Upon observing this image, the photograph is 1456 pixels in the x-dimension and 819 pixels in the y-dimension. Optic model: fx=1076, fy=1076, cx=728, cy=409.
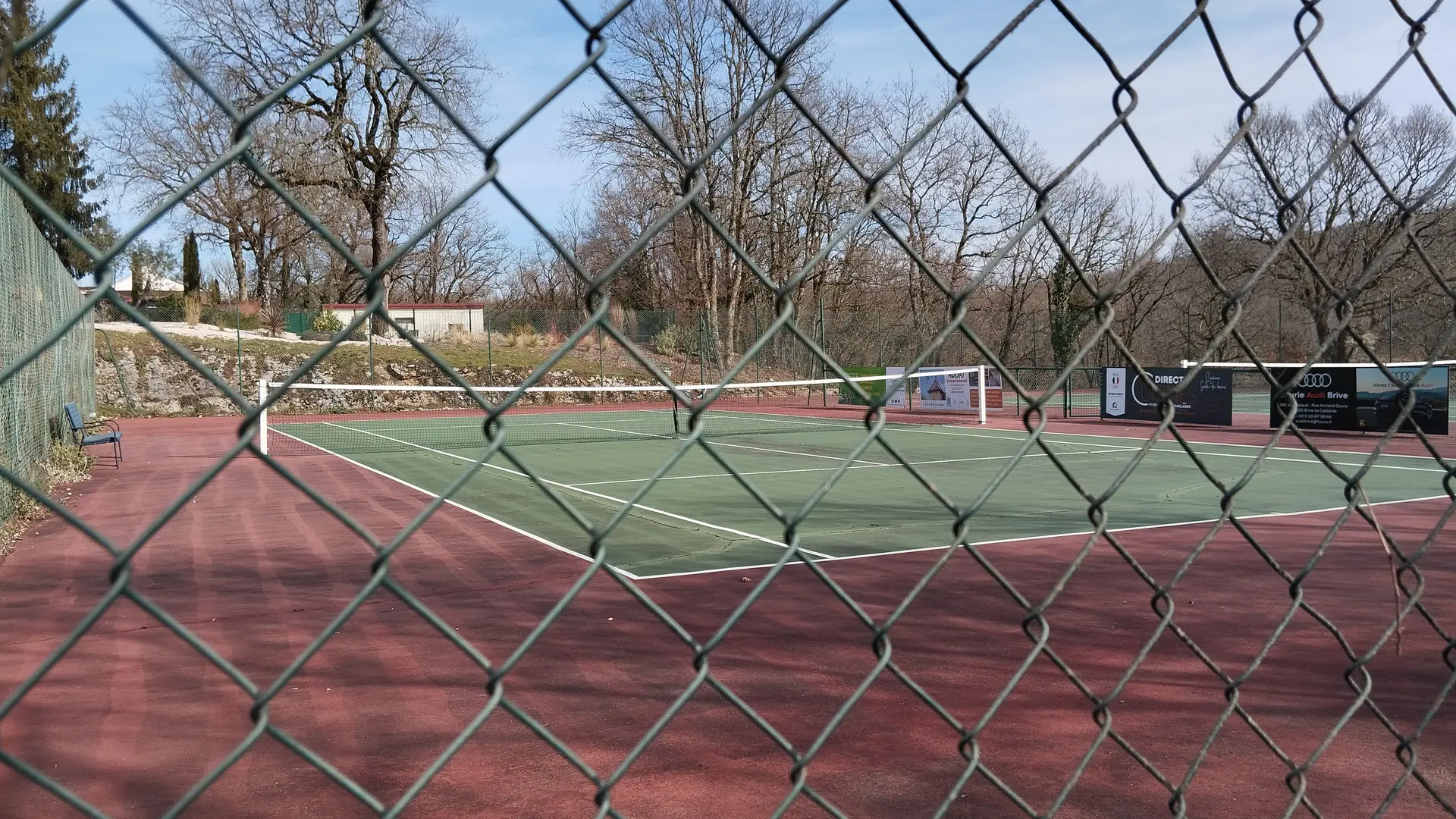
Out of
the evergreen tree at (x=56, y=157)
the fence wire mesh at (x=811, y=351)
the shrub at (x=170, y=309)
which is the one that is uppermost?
the evergreen tree at (x=56, y=157)

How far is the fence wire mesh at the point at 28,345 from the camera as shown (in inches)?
374

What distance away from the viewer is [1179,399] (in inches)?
820

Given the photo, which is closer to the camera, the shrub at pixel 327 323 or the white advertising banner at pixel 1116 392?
the white advertising banner at pixel 1116 392

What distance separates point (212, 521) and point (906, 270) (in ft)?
106

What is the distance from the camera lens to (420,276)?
5344 centimetres

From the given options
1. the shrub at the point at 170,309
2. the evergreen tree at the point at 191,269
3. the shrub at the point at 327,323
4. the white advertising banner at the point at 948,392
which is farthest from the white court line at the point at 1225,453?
the evergreen tree at the point at 191,269

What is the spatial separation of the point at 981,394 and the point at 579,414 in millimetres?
10131

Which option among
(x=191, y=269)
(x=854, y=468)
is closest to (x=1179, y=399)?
(x=854, y=468)

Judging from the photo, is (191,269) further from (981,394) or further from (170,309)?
(981,394)

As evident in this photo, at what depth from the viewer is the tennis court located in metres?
8.94

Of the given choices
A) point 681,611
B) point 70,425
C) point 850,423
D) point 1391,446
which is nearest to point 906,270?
point 850,423

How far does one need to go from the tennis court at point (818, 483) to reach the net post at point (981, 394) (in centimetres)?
49

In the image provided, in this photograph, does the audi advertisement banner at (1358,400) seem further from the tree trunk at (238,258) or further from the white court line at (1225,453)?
the tree trunk at (238,258)

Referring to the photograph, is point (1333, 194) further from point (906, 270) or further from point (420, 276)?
point (420, 276)
